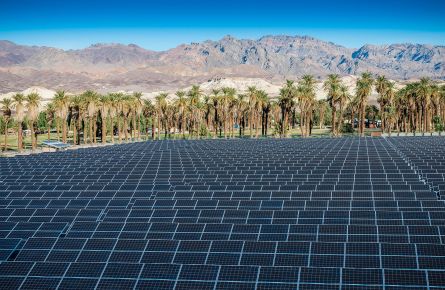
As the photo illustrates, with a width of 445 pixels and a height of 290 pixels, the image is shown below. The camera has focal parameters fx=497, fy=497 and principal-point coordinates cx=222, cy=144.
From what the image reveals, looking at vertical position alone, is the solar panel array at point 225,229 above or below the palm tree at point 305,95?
below

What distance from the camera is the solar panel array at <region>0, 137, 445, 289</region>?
16906mm

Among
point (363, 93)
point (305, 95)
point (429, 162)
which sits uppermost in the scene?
point (363, 93)

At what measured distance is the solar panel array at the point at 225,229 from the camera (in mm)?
16906

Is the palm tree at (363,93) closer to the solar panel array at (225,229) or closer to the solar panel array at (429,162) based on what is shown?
Answer: the solar panel array at (429,162)

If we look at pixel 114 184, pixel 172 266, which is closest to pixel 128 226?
pixel 172 266

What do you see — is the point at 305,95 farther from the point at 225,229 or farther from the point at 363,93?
the point at 225,229

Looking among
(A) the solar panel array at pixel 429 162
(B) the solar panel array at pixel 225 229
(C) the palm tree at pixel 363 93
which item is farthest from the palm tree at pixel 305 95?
(B) the solar panel array at pixel 225 229

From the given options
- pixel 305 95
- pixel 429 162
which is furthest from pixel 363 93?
pixel 429 162

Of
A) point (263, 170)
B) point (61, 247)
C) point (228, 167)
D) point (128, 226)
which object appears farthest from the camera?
point (228, 167)

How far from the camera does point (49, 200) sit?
3012 cm

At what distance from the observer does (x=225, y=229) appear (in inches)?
869

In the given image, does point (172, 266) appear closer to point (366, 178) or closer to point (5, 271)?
point (5, 271)

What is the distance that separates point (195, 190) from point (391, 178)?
14.0 metres

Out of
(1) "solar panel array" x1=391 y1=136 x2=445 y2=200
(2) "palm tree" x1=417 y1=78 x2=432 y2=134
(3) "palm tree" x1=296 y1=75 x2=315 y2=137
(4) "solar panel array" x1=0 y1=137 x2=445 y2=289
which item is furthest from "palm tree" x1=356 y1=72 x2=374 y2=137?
(4) "solar panel array" x1=0 y1=137 x2=445 y2=289
